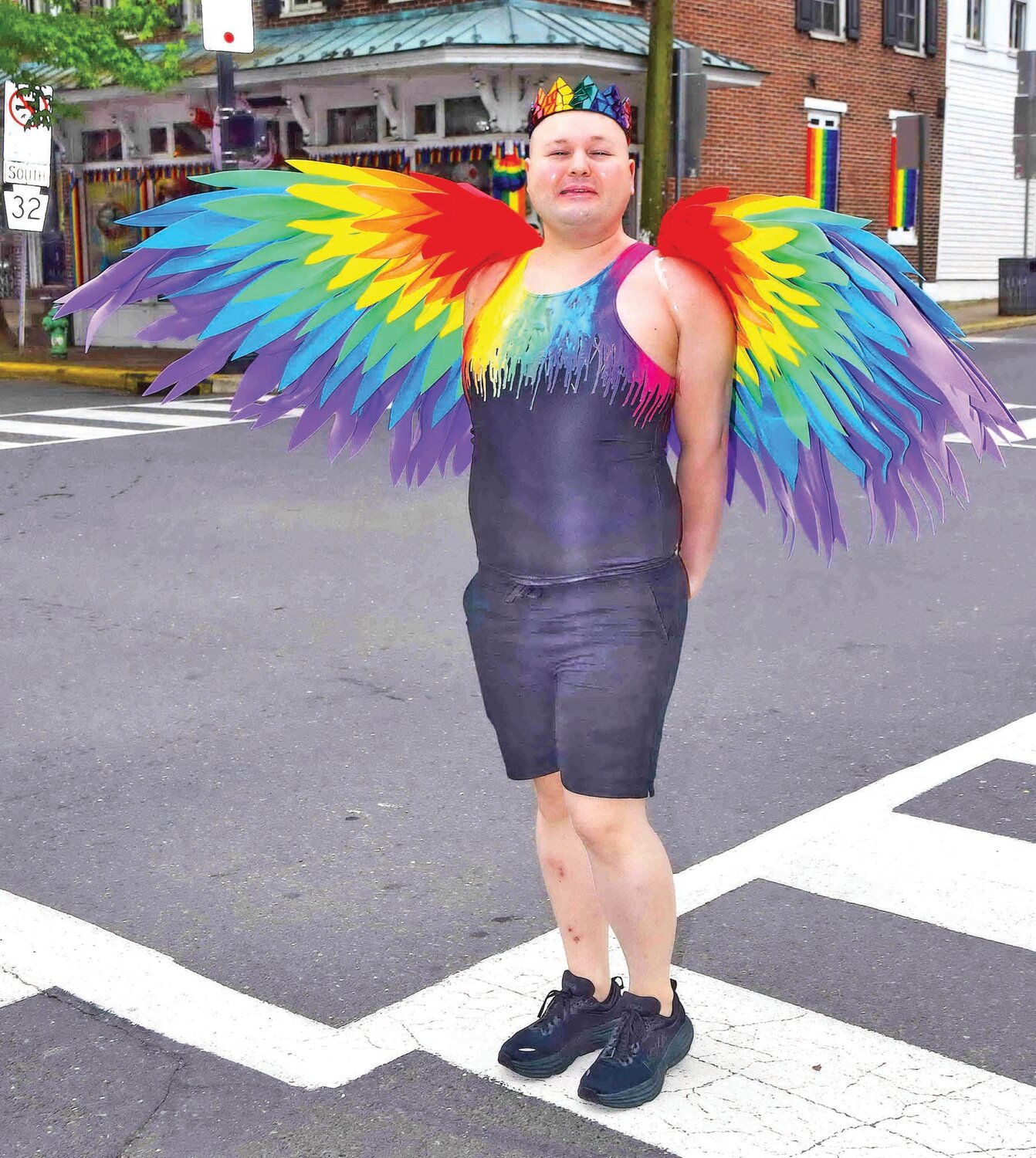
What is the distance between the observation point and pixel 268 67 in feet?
72.7

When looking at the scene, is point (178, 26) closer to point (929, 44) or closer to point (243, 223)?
point (929, 44)

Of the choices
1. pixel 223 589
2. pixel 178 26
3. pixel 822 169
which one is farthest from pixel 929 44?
pixel 223 589

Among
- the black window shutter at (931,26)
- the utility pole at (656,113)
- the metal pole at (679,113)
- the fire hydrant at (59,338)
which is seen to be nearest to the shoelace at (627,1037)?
the metal pole at (679,113)

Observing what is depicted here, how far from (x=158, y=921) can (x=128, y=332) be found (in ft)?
68.3

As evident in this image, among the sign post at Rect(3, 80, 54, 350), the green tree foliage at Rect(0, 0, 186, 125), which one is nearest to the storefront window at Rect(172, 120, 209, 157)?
the green tree foliage at Rect(0, 0, 186, 125)

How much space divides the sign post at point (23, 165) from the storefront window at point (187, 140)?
16.2 ft

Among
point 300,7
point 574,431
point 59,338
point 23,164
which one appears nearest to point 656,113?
point 300,7

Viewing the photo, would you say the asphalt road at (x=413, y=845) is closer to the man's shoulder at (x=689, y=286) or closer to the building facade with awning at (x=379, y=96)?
the man's shoulder at (x=689, y=286)

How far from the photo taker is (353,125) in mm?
23609

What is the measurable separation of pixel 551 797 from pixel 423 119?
68.4ft

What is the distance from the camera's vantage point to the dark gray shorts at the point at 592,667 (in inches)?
120

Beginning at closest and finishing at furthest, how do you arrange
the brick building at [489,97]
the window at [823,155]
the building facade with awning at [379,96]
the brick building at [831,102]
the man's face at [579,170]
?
the man's face at [579,170], the building facade with awning at [379,96], the brick building at [489,97], the brick building at [831,102], the window at [823,155]

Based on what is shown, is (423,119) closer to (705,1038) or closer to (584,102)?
(584,102)

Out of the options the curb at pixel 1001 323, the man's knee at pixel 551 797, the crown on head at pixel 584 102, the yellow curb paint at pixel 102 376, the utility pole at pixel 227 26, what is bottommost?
the yellow curb paint at pixel 102 376
